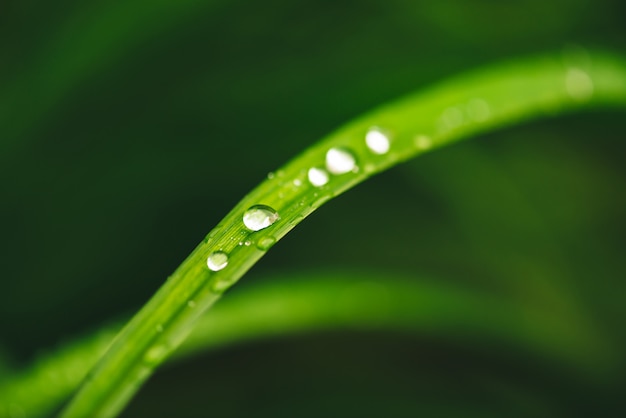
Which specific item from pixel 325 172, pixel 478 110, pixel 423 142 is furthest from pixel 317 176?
pixel 478 110

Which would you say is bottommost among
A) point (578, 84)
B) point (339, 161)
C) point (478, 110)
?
point (339, 161)

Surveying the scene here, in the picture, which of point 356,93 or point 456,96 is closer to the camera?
point 456,96

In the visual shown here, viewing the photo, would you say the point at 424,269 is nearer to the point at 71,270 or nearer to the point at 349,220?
the point at 349,220

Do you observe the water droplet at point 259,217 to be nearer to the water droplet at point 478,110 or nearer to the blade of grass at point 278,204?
the blade of grass at point 278,204

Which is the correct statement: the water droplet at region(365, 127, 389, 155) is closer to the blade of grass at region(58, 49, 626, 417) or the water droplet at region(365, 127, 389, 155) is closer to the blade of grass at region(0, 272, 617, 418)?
the blade of grass at region(58, 49, 626, 417)

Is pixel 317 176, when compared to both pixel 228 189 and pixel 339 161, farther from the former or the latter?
pixel 228 189

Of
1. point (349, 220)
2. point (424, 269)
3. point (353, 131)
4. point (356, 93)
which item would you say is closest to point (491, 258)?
point (424, 269)

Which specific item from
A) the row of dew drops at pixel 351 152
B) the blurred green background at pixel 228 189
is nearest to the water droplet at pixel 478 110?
the row of dew drops at pixel 351 152
